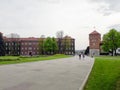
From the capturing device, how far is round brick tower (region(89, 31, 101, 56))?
13788 cm

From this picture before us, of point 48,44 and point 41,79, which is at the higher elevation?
point 48,44

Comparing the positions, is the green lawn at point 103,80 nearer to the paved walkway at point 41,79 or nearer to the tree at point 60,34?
the paved walkway at point 41,79

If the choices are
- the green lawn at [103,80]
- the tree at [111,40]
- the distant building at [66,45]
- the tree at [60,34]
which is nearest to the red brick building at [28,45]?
the distant building at [66,45]

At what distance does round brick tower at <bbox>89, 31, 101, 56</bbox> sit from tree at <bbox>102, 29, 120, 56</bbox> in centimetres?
3475

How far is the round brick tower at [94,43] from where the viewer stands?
13788 centimetres

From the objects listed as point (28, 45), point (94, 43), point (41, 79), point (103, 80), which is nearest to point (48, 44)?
point (94, 43)

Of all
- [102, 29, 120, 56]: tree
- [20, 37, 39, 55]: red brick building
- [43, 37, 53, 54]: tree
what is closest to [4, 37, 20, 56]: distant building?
[20, 37, 39, 55]: red brick building

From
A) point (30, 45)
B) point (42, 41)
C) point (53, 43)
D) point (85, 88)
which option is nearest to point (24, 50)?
point (30, 45)

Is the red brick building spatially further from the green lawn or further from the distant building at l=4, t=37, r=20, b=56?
the green lawn

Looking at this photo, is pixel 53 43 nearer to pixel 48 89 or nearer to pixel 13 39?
pixel 13 39

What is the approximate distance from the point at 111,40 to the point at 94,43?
4072 centimetres

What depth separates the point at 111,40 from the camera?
100812mm

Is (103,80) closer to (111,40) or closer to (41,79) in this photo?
(41,79)

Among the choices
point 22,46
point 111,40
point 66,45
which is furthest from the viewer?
point 22,46
